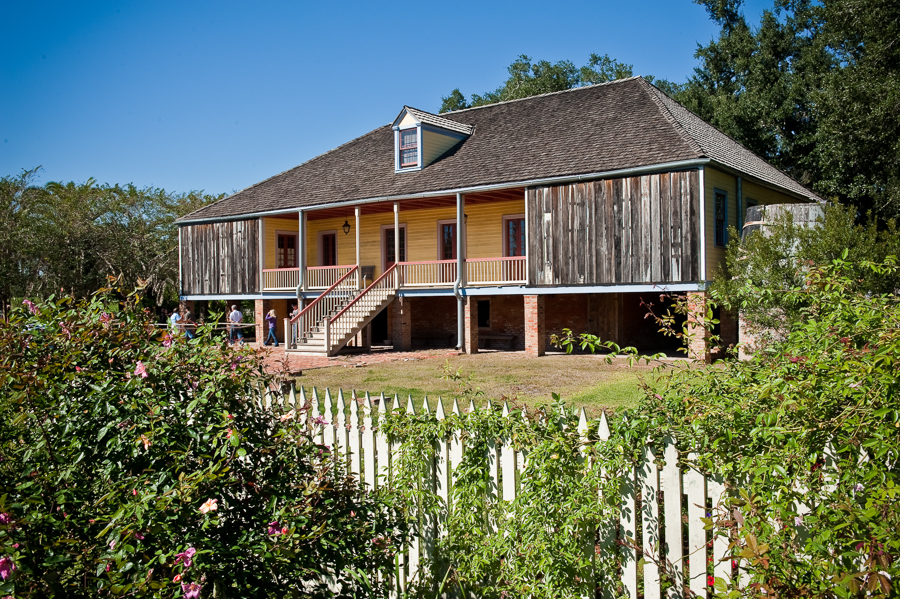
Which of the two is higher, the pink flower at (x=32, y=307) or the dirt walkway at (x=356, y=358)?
the pink flower at (x=32, y=307)

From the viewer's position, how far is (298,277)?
2747 centimetres

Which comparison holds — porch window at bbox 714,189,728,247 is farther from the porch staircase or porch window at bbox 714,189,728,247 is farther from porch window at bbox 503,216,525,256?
the porch staircase

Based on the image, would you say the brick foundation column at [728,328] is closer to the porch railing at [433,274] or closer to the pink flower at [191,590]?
the porch railing at [433,274]

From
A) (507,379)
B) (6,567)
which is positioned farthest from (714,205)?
(6,567)

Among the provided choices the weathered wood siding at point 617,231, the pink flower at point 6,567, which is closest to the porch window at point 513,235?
the weathered wood siding at point 617,231

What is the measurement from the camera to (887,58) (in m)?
26.2

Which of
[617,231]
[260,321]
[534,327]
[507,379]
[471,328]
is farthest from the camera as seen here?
[260,321]

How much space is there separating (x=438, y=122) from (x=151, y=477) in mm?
23886

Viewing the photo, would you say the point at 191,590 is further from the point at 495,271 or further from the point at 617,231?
the point at 495,271

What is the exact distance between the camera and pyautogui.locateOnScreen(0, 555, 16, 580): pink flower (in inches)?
96.8

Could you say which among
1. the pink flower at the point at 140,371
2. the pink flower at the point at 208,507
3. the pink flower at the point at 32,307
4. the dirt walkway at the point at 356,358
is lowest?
the dirt walkway at the point at 356,358

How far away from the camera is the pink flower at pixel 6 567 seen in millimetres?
2459

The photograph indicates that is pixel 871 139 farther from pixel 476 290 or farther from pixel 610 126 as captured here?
pixel 476 290

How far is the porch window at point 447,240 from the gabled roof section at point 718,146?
8.49 m
